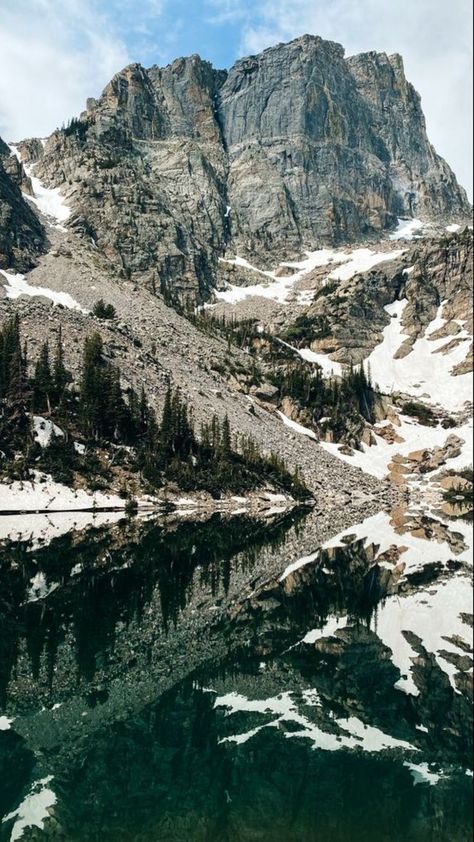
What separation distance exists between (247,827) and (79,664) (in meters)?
10.4

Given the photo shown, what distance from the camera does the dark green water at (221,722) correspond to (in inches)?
429

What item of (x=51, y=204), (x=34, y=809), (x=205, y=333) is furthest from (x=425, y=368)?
(x=34, y=809)

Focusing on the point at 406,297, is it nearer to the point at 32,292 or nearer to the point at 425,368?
the point at 425,368

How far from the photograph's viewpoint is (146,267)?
6324 inches

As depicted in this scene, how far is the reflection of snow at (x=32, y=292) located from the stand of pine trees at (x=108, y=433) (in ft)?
101

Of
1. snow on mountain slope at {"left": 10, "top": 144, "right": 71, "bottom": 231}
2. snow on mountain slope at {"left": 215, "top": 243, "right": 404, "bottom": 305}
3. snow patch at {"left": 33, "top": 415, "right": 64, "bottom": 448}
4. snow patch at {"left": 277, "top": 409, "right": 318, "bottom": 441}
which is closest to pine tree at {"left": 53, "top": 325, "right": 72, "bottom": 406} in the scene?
snow patch at {"left": 33, "top": 415, "right": 64, "bottom": 448}

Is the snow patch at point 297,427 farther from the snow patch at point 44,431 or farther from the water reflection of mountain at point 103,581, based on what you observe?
the water reflection of mountain at point 103,581

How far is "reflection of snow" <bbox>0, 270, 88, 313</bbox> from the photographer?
113 m

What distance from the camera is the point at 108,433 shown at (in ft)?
245

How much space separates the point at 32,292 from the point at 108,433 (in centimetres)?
5363

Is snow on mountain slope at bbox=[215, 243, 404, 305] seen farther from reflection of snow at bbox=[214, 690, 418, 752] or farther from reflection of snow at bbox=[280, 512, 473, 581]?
reflection of snow at bbox=[214, 690, 418, 752]

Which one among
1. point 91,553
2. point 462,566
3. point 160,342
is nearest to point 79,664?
point 91,553

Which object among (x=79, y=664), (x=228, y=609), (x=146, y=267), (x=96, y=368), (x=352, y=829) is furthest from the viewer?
(x=146, y=267)

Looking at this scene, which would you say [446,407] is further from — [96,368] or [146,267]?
[146,267]
